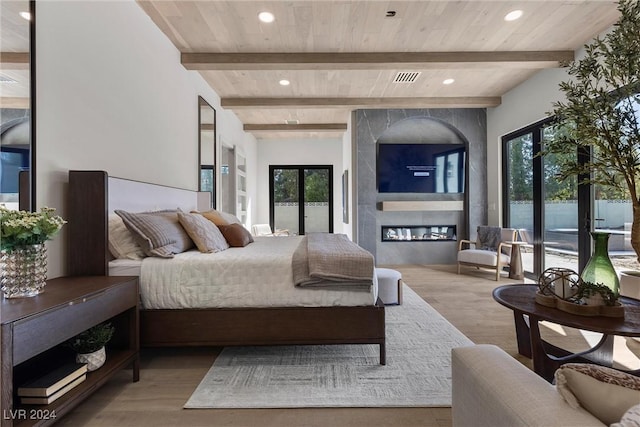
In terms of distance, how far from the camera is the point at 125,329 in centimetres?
188

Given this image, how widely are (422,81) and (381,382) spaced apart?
4.00 metres

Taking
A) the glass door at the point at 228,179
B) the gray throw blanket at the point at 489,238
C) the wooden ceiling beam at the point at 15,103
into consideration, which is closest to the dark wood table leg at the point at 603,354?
the gray throw blanket at the point at 489,238

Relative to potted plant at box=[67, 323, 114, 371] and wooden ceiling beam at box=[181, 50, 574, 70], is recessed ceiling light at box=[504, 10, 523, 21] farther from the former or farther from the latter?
potted plant at box=[67, 323, 114, 371]

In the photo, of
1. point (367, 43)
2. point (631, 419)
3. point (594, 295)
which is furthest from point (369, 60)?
point (631, 419)

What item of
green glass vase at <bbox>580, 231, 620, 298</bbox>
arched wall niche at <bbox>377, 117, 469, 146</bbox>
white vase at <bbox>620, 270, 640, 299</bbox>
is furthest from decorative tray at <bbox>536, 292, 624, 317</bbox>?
arched wall niche at <bbox>377, 117, 469, 146</bbox>

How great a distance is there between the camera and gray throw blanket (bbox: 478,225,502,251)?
15.8ft

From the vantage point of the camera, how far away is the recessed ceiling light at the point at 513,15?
287 cm

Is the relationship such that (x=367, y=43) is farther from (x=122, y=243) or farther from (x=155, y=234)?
(x=122, y=243)

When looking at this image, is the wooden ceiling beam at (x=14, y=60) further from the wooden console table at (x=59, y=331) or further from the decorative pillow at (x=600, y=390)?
the decorative pillow at (x=600, y=390)

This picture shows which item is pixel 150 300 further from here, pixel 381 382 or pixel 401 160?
pixel 401 160

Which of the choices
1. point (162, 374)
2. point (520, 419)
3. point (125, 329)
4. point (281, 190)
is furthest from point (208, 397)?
point (281, 190)

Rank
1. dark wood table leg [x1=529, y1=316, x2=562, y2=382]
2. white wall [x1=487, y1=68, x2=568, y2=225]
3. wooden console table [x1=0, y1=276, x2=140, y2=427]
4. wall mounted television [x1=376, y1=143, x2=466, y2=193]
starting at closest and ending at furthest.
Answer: wooden console table [x1=0, y1=276, x2=140, y2=427]
dark wood table leg [x1=529, y1=316, x2=562, y2=382]
white wall [x1=487, y1=68, x2=568, y2=225]
wall mounted television [x1=376, y1=143, x2=466, y2=193]

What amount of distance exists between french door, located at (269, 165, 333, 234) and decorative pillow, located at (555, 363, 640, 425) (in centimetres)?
731

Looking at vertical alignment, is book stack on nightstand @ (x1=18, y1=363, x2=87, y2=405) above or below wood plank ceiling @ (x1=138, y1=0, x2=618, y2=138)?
below
